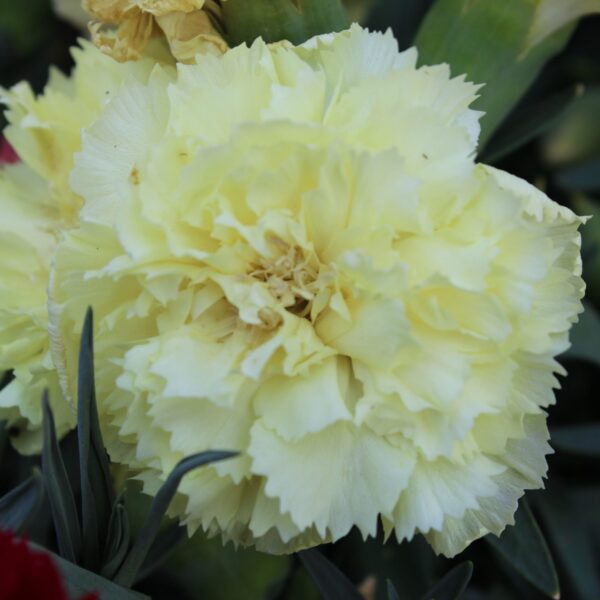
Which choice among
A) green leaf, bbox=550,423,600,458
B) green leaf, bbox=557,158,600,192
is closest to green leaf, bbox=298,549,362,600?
green leaf, bbox=550,423,600,458

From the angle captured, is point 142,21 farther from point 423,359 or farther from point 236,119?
point 423,359

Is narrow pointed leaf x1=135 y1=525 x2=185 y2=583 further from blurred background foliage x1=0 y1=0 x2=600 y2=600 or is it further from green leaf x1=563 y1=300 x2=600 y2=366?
green leaf x1=563 y1=300 x2=600 y2=366

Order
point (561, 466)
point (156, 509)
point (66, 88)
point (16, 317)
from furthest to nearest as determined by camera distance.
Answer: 1. point (561, 466)
2. point (66, 88)
3. point (16, 317)
4. point (156, 509)

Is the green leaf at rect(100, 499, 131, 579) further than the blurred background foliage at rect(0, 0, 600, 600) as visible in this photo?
No

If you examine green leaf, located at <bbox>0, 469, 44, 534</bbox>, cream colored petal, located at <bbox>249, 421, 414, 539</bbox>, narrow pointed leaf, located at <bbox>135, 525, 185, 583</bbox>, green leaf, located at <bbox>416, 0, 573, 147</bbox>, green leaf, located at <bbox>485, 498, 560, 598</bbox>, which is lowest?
green leaf, located at <bbox>485, 498, 560, 598</bbox>

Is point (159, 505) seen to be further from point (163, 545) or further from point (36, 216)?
point (36, 216)

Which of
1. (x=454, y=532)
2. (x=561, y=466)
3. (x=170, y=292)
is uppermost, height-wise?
(x=170, y=292)

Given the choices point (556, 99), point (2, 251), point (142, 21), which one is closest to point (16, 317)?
point (2, 251)

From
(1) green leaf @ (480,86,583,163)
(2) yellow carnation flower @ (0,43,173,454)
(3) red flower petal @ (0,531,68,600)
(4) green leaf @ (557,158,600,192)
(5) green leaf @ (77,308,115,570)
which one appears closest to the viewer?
(3) red flower petal @ (0,531,68,600)
